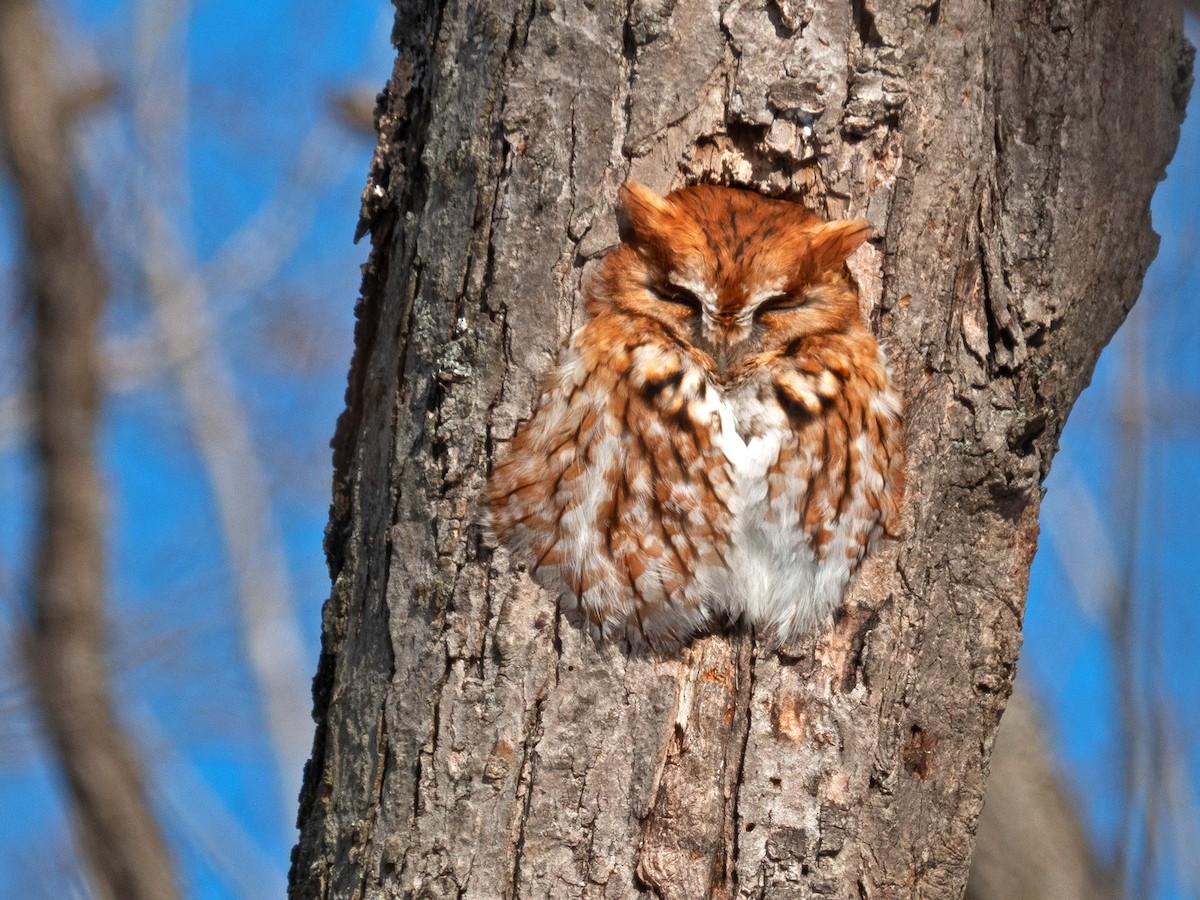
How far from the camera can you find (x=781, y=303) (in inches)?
83.7

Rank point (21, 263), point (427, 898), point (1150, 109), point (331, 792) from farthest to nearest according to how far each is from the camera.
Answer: point (21, 263), point (1150, 109), point (331, 792), point (427, 898)

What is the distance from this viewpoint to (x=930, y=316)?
2000 millimetres

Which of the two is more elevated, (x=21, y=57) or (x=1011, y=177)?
(x=21, y=57)

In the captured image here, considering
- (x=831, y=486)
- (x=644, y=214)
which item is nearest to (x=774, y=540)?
(x=831, y=486)

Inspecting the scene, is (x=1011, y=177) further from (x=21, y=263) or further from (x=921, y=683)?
(x=21, y=263)

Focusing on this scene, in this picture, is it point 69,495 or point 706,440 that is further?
point 69,495

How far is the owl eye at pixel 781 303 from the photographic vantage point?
6.88 feet

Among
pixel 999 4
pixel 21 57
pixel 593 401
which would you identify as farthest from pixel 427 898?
pixel 21 57

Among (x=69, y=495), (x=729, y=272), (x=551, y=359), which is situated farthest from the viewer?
(x=69, y=495)

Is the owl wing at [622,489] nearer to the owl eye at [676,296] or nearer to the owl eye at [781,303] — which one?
the owl eye at [676,296]

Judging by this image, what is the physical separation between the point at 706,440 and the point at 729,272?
0.27 meters

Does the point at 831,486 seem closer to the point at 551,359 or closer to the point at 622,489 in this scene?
the point at 622,489

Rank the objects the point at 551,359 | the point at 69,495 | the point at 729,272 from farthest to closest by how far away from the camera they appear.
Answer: the point at 69,495, the point at 729,272, the point at 551,359

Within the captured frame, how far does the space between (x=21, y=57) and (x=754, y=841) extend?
553cm
